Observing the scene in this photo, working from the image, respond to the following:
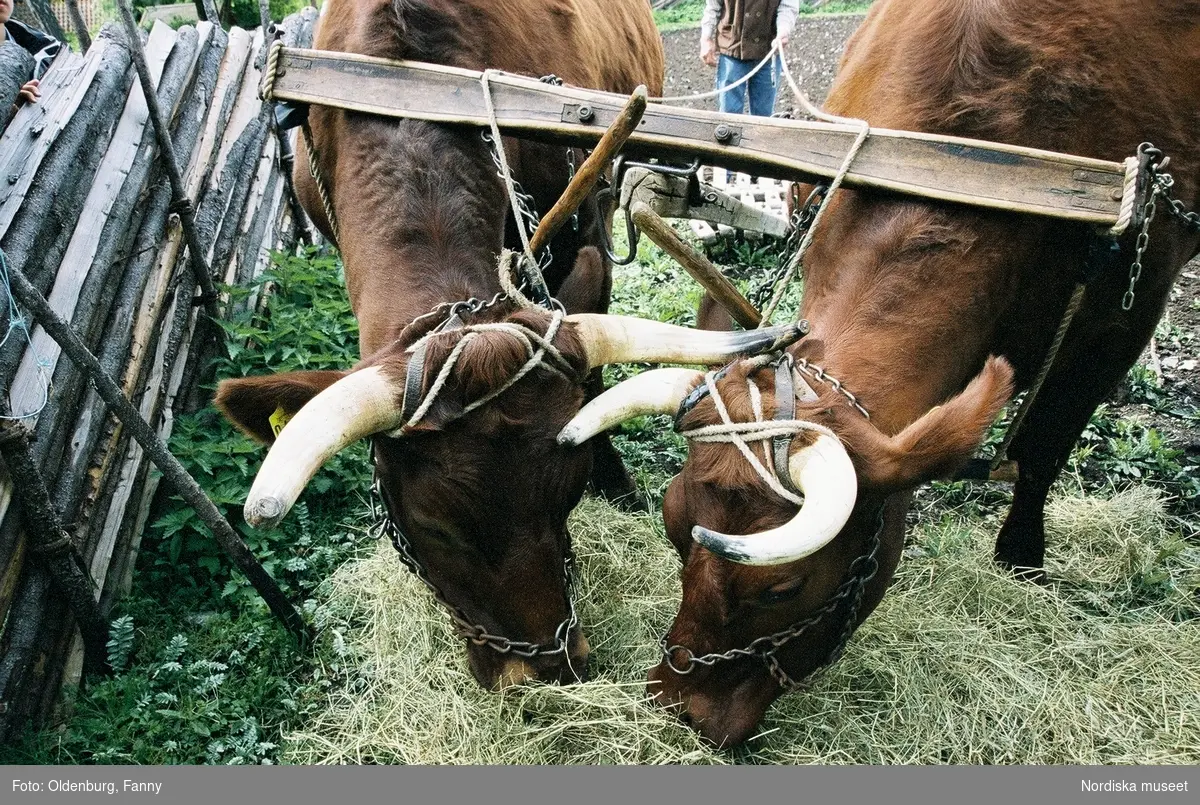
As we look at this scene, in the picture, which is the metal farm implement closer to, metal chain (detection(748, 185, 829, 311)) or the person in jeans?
metal chain (detection(748, 185, 829, 311))

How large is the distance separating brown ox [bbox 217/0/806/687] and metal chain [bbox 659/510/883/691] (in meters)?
0.45

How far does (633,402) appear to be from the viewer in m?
2.74

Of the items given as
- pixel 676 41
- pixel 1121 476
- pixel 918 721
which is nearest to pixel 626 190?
pixel 918 721

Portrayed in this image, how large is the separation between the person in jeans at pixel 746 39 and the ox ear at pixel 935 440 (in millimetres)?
5906

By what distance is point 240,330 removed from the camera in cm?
511

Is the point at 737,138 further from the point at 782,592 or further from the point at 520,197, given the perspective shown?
the point at 782,592

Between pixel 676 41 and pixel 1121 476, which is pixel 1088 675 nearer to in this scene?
pixel 1121 476

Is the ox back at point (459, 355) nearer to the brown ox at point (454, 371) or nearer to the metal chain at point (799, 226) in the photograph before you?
the brown ox at point (454, 371)

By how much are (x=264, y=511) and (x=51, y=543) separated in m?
1.93

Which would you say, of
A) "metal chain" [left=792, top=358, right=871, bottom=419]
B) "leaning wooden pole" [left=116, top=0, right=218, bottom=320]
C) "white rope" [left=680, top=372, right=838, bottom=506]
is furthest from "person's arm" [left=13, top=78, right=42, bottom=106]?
"metal chain" [left=792, top=358, right=871, bottom=419]

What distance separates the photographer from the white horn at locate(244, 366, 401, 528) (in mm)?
2225

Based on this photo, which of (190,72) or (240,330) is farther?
(190,72)

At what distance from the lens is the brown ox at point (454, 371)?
2.67m

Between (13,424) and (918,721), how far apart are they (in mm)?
3574
